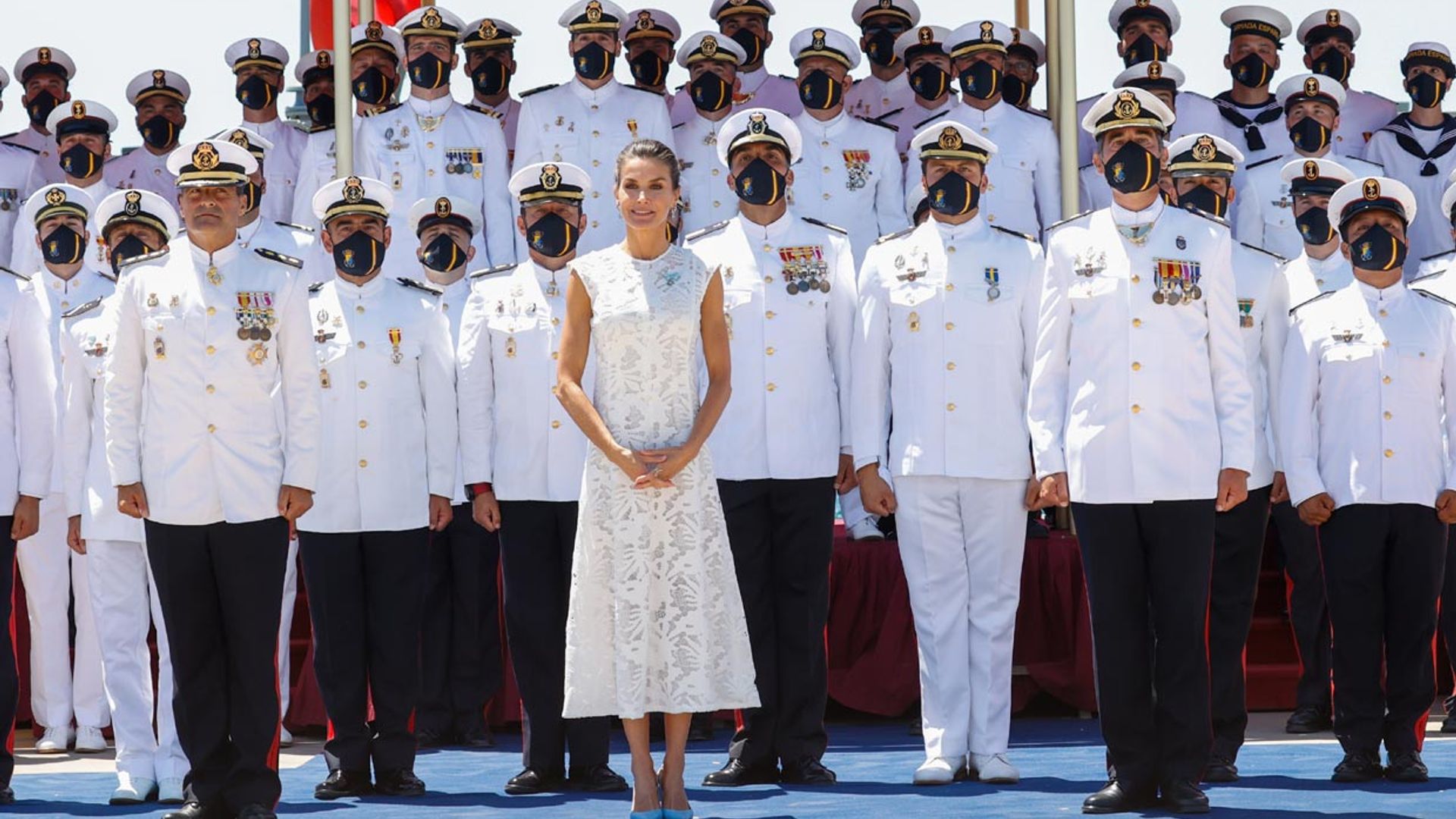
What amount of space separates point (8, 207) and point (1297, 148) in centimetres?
555

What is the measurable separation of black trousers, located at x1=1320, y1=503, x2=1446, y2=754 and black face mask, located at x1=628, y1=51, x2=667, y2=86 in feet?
12.9

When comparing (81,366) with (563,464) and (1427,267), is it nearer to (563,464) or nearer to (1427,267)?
(563,464)

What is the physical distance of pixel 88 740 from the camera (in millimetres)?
8500

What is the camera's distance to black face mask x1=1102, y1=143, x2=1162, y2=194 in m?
6.22

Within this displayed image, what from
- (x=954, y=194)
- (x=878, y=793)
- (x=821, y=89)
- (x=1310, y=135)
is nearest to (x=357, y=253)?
(x=954, y=194)

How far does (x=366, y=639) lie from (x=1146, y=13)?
15.4ft

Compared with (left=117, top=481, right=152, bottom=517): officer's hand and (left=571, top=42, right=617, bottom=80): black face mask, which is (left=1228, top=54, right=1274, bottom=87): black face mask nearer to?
(left=571, top=42, right=617, bottom=80): black face mask

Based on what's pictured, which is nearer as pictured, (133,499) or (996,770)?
(133,499)

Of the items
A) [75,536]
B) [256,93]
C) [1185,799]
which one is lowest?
[1185,799]

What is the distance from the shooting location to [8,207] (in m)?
10.2

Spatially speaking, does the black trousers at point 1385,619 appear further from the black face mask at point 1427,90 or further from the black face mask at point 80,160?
the black face mask at point 80,160

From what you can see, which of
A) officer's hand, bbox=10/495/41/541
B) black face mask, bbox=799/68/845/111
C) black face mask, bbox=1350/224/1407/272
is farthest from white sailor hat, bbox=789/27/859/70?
officer's hand, bbox=10/495/41/541

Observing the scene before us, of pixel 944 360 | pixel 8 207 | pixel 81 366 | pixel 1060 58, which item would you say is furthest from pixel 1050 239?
pixel 8 207

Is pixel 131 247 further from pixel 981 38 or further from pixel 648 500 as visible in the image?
pixel 981 38
